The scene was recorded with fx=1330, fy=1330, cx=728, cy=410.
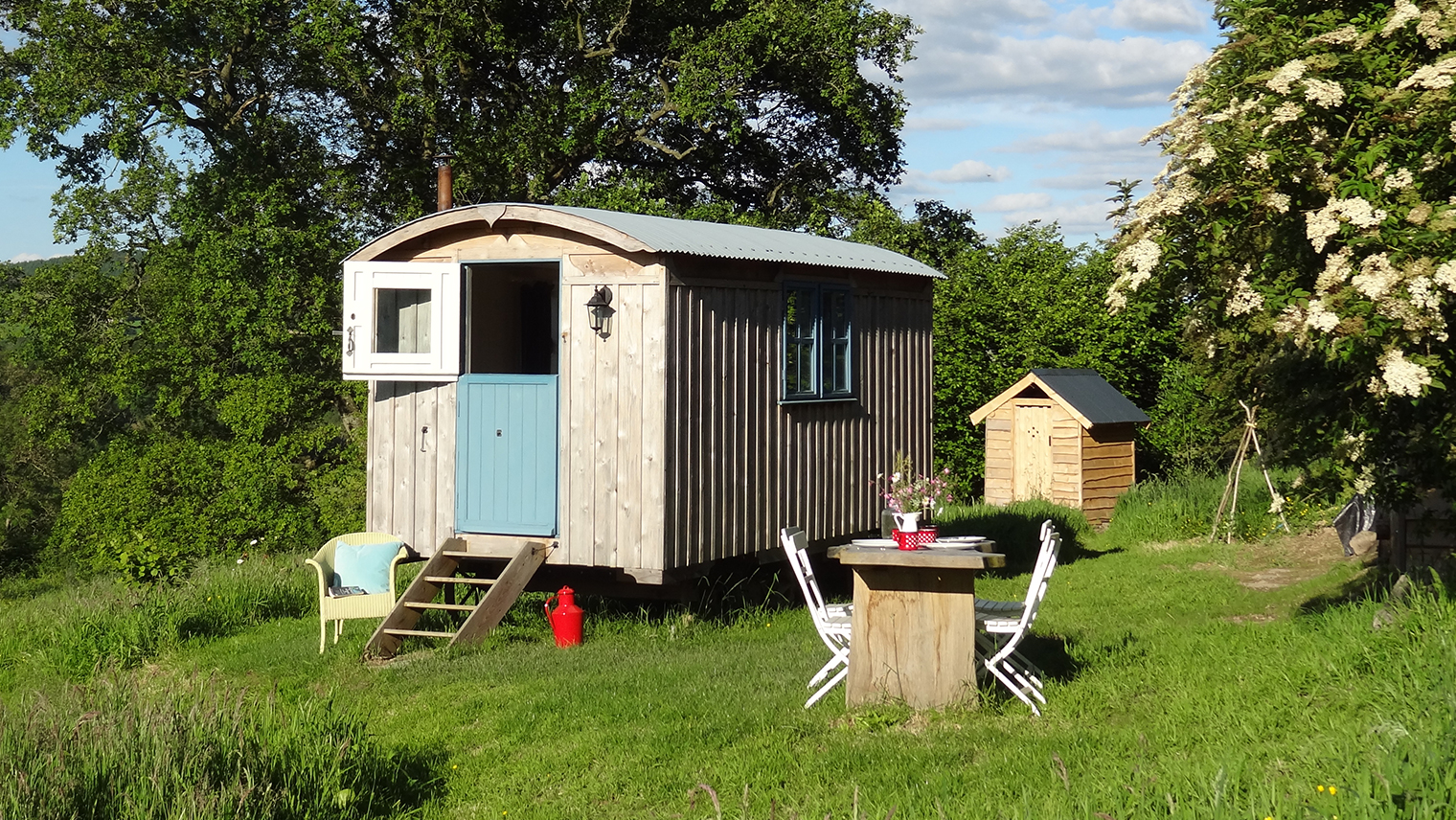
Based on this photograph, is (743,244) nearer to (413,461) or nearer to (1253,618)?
(413,461)

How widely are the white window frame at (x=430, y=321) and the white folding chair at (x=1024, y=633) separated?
510cm

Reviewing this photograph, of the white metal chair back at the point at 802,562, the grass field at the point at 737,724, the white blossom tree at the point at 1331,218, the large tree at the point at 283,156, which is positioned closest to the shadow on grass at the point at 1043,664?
the grass field at the point at 737,724

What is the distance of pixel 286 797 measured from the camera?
532 cm

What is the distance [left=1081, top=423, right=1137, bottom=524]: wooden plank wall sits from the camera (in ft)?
53.8

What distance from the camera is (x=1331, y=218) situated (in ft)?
18.8

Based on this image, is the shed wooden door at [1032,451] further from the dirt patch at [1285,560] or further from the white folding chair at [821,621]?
the white folding chair at [821,621]

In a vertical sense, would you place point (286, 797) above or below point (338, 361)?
below

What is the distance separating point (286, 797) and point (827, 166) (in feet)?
62.3

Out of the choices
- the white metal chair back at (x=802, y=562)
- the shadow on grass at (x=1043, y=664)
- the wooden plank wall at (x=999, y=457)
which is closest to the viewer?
the shadow on grass at (x=1043, y=664)

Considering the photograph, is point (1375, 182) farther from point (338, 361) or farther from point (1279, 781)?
point (338, 361)

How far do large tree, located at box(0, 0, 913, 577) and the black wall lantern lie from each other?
9.84 m

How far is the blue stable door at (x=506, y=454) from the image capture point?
33.5 feet

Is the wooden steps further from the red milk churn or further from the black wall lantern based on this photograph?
the black wall lantern

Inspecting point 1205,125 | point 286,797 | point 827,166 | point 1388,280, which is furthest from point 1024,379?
point 286,797
